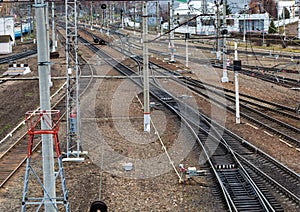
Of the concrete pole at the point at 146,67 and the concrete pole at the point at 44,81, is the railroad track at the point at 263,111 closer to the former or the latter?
the concrete pole at the point at 146,67

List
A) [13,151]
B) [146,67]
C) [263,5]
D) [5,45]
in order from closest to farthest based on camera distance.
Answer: [13,151] → [146,67] → [263,5] → [5,45]

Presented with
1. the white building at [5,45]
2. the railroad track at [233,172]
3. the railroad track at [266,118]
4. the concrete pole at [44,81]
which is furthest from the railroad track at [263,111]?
the white building at [5,45]

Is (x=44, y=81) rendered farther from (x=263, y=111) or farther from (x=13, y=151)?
(x=263, y=111)

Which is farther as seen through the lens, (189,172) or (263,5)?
(263,5)

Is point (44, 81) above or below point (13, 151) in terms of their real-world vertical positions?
above

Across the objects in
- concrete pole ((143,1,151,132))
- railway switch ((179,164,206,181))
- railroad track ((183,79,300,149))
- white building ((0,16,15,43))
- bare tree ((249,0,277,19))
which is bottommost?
railway switch ((179,164,206,181))

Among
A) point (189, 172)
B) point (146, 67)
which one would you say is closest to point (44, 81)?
point (189, 172)

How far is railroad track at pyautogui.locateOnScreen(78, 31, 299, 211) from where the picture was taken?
940 cm

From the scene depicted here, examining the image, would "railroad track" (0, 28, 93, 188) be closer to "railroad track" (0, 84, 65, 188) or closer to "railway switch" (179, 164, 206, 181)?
"railroad track" (0, 84, 65, 188)

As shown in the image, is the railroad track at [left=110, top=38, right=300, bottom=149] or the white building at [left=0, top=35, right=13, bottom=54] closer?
the railroad track at [left=110, top=38, right=300, bottom=149]

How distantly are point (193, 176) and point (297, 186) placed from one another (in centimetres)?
227

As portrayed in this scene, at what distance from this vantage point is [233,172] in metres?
11.3

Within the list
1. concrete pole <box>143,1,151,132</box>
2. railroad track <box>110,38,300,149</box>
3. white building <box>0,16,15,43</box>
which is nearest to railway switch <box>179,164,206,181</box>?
railroad track <box>110,38,300,149</box>

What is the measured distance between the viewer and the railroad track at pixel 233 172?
9398mm
